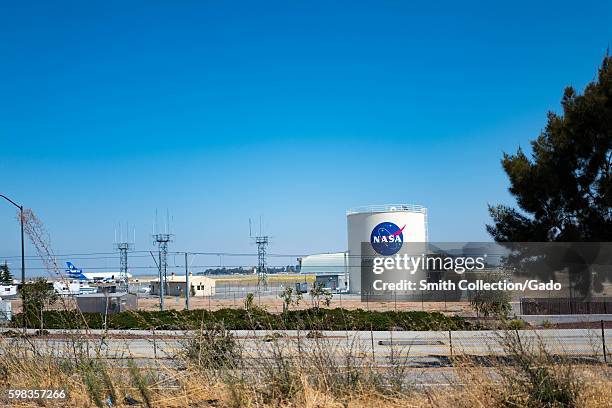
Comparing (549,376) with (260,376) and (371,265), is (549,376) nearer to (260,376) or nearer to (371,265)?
(260,376)

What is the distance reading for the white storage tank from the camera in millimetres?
54763

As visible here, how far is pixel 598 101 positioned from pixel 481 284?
11.0 m

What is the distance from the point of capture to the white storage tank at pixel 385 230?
180 feet

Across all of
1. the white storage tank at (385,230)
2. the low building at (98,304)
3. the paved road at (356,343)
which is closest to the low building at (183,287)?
the white storage tank at (385,230)

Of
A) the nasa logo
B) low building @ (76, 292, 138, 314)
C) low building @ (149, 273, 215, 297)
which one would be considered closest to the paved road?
low building @ (76, 292, 138, 314)

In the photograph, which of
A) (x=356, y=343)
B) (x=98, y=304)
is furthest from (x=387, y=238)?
(x=356, y=343)

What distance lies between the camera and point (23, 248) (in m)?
29.0

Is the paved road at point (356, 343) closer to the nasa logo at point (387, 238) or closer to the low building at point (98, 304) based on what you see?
the low building at point (98, 304)

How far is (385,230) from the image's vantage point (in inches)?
2192

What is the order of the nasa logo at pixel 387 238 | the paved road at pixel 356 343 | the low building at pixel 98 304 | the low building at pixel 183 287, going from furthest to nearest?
the low building at pixel 183 287 → the nasa logo at pixel 387 238 → the low building at pixel 98 304 → the paved road at pixel 356 343

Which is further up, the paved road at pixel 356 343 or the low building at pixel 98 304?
the paved road at pixel 356 343

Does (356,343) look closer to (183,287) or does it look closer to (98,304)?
(98,304)

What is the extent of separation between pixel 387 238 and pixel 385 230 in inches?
39.0

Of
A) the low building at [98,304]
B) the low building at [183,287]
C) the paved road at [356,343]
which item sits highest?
the paved road at [356,343]
